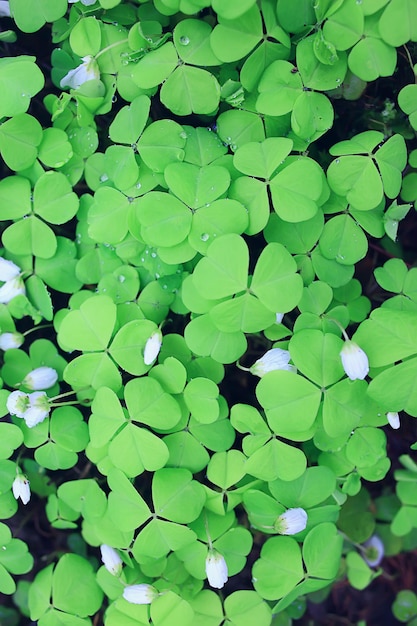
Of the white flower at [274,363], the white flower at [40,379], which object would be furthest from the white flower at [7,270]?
the white flower at [274,363]

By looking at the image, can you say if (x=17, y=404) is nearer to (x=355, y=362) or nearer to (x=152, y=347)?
(x=152, y=347)

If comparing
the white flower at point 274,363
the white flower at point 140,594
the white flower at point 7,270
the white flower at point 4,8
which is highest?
the white flower at point 4,8

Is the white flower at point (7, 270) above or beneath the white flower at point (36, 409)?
above

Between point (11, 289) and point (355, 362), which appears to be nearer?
point (355, 362)

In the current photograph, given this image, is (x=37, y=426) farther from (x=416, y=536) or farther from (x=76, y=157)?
(x=416, y=536)

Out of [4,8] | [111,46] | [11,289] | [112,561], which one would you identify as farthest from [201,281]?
[4,8]

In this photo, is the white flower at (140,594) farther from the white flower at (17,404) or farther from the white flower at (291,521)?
the white flower at (17,404)
